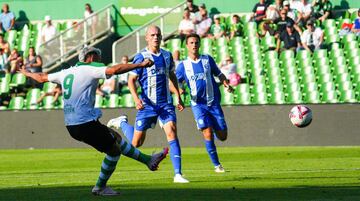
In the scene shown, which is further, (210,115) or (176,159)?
(210,115)

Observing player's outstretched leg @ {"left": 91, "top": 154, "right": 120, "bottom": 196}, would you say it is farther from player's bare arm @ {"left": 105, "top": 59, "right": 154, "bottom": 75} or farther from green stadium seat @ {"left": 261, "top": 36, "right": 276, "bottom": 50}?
green stadium seat @ {"left": 261, "top": 36, "right": 276, "bottom": 50}


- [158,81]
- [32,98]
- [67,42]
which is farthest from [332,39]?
[158,81]

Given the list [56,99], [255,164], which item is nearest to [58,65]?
[56,99]

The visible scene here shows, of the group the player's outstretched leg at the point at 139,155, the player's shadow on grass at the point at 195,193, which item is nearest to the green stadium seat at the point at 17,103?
the player's shadow on grass at the point at 195,193

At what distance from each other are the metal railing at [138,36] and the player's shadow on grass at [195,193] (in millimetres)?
19828

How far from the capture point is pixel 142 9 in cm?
3753

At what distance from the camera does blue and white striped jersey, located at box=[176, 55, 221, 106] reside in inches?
724

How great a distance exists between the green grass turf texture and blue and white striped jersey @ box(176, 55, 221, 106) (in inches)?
49.1

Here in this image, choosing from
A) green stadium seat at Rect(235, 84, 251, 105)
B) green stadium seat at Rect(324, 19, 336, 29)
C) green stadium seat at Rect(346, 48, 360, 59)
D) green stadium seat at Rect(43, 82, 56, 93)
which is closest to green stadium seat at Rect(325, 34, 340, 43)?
green stadium seat at Rect(324, 19, 336, 29)

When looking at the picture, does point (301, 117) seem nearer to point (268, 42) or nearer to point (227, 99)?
point (227, 99)

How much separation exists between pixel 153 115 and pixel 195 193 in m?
3.25

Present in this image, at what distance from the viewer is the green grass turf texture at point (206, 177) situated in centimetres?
1345

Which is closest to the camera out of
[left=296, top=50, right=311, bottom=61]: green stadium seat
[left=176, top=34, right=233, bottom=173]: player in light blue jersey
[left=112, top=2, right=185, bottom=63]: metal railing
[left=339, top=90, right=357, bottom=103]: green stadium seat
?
[left=176, top=34, right=233, bottom=173]: player in light blue jersey

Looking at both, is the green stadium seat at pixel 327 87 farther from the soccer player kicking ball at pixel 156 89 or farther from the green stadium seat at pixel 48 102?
the soccer player kicking ball at pixel 156 89
